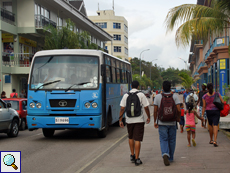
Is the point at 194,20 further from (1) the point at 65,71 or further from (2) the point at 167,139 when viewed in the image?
(2) the point at 167,139

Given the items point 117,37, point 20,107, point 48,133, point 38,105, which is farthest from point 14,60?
point 117,37

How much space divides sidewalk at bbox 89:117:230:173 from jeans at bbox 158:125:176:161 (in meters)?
0.28

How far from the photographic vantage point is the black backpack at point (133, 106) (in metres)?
7.64

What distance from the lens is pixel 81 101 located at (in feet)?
37.5

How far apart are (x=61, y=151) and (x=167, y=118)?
3815mm

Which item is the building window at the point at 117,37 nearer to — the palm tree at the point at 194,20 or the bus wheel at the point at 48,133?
the palm tree at the point at 194,20

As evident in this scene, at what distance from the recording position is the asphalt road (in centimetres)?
780

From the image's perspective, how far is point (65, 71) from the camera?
11.9 metres

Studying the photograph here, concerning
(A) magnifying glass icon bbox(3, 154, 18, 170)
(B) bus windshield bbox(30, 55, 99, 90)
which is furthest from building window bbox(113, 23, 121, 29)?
(A) magnifying glass icon bbox(3, 154, 18, 170)

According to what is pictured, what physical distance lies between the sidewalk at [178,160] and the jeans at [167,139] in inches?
11.0

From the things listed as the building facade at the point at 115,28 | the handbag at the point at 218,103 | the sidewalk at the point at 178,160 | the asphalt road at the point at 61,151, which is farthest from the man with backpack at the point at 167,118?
the building facade at the point at 115,28

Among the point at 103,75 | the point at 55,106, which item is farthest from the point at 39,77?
the point at 103,75

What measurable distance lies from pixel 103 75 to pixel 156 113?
4549 millimetres

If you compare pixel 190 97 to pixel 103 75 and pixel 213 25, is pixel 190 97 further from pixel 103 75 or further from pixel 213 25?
pixel 213 25
